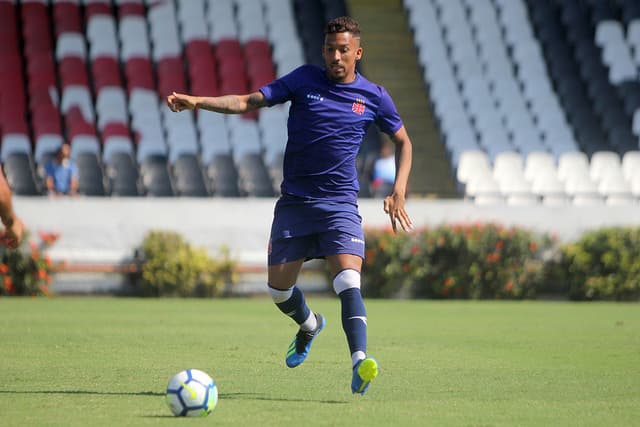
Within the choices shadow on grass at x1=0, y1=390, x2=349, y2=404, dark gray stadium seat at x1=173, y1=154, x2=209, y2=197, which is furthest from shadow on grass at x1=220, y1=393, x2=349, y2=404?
dark gray stadium seat at x1=173, y1=154, x2=209, y2=197

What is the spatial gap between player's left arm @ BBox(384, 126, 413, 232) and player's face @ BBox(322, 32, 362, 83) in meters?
0.59

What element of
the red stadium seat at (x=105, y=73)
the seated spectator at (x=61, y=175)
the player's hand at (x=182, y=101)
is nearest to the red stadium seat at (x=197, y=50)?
the red stadium seat at (x=105, y=73)

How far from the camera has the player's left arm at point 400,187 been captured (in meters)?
8.14

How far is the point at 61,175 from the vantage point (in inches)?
829

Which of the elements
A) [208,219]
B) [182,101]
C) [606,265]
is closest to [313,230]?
[182,101]

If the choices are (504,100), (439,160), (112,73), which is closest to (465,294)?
(439,160)

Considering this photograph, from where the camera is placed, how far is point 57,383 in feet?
26.3

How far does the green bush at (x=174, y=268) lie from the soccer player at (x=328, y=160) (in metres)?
10.5

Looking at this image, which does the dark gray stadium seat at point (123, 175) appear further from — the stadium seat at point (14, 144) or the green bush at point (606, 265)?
the green bush at point (606, 265)

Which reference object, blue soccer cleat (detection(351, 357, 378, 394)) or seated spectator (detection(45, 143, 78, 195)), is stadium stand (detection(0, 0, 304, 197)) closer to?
seated spectator (detection(45, 143, 78, 195))

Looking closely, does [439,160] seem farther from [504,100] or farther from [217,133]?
[217,133]

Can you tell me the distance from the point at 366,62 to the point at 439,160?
3.99 m

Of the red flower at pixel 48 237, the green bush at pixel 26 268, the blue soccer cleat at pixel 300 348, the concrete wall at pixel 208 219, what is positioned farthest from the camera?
the concrete wall at pixel 208 219

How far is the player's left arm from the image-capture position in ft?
26.7
